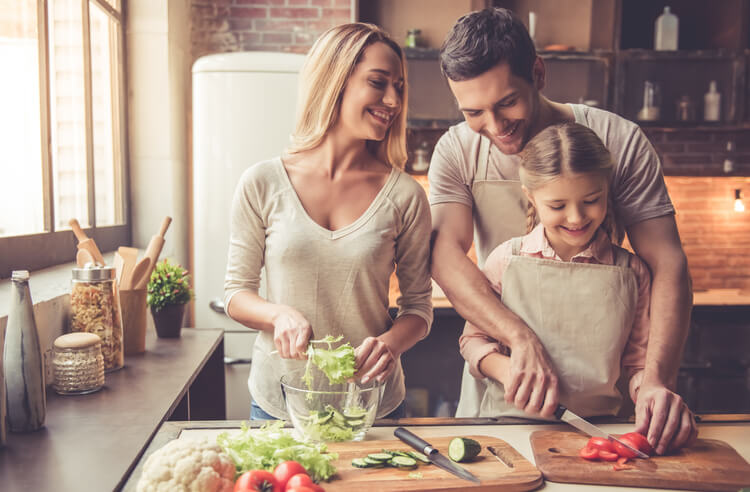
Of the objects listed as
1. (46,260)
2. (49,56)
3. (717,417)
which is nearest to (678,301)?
(717,417)

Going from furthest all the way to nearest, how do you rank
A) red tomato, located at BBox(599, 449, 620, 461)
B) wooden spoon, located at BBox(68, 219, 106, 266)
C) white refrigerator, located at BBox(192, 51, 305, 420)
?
white refrigerator, located at BBox(192, 51, 305, 420) < wooden spoon, located at BBox(68, 219, 106, 266) < red tomato, located at BBox(599, 449, 620, 461)

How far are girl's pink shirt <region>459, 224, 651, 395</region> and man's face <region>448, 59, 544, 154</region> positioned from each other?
25 cm

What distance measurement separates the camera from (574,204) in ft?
4.69

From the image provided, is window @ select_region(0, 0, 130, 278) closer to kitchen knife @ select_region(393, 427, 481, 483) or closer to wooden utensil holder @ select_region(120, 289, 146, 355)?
wooden utensil holder @ select_region(120, 289, 146, 355)

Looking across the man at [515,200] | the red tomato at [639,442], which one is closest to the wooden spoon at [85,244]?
the man at [515,200]

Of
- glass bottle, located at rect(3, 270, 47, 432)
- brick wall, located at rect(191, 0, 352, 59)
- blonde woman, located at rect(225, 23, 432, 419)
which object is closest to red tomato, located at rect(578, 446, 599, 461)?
blonde woman, located at rect(225, 23, 432, 419)

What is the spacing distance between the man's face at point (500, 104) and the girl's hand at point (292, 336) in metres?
0.63

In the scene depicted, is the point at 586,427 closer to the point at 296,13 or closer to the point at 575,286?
the point at 575,286

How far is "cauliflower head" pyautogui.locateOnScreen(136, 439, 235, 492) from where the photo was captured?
36.6 inches

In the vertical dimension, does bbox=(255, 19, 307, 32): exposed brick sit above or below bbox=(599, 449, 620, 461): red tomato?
above

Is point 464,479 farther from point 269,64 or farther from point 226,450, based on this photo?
point 269,64

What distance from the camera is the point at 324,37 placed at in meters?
1.58

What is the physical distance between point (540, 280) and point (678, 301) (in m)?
0.31

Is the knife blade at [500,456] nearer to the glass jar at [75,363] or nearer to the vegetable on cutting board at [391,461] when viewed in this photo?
the vegetable on cutting board at [391,461]
